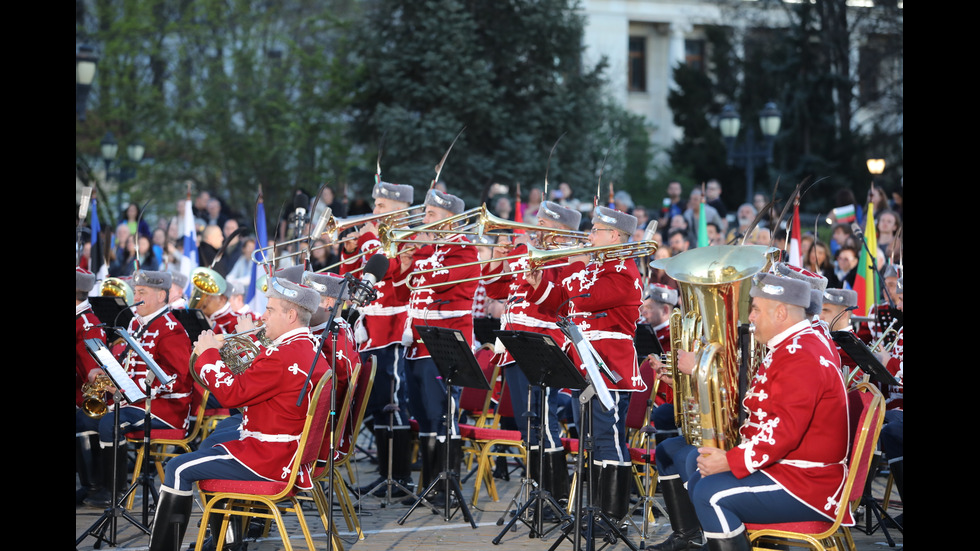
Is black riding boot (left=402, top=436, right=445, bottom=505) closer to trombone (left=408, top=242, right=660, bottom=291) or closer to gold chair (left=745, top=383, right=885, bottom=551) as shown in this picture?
trombone (left=408, top=242, right=660, bottom=291)

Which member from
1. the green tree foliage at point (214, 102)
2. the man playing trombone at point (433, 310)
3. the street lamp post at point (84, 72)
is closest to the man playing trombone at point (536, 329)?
the man playing trombone at point (433, 310)

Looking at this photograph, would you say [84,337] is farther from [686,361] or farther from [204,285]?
[686,361]

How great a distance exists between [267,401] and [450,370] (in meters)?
2.02

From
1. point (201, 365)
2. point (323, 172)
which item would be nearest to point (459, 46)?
point (323, 172)

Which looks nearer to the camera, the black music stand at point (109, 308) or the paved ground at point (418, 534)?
the paved ground at point (418, 534)

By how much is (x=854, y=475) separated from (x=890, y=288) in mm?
4645

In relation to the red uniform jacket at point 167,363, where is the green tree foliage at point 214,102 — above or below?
above

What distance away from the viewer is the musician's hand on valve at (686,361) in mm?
5574

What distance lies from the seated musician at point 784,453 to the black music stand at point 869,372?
4.78 ft

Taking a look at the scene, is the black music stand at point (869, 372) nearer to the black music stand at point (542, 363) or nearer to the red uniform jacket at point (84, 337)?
the black music stand at point (542, 363)

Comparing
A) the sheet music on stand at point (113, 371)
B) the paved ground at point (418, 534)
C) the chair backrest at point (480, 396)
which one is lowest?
the paved ground at point (418, 534)

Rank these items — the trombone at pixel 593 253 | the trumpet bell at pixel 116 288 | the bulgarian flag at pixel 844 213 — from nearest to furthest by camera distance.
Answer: the trombone at pixel 593 253, the trumpet bell at pixel 116 288, the bulgarian flag at pixel 844 213

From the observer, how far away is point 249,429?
6.02 meters
